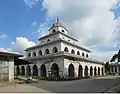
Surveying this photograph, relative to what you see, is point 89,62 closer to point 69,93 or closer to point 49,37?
point 49,37

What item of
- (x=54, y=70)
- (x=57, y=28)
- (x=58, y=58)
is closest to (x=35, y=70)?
(x=54, y=70)

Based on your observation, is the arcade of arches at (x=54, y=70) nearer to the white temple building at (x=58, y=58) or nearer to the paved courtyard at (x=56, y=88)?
the white temple building at (x=58, y=58)

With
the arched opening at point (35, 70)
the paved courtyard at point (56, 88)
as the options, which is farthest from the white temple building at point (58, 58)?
the paved courtyard at point (56, 88)

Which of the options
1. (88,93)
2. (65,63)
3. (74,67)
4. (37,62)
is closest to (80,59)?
(74,67)

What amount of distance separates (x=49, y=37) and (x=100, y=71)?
19.2 m

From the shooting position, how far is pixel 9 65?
2152 cm

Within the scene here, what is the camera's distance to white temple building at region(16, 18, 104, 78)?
35656mm

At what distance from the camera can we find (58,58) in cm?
3569

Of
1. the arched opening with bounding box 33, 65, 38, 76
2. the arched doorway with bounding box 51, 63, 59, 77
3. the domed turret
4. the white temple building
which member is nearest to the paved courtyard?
the white temple building

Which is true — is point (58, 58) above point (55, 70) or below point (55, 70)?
above

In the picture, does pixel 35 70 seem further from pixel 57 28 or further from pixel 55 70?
pixel 57 28

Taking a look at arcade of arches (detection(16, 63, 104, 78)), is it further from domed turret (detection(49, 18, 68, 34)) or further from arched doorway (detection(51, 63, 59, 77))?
domed turret (detection(49, 18, 68, 34))

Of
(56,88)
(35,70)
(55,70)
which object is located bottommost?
(56,88)

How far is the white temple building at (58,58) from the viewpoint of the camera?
3566cm
